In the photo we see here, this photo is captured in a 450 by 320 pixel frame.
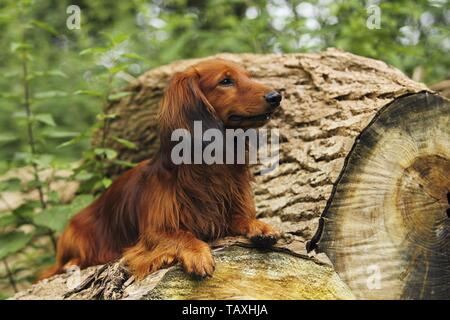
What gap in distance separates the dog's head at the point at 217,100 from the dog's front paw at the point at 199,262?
2.48 feet

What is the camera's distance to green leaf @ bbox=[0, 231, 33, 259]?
4.71 m

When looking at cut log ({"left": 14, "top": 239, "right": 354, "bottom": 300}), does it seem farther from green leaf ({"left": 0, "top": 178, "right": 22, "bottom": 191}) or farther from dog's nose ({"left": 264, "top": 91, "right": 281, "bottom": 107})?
green leaf ({"left": 0, "top": 178, "right": 22, "bottom": 191})

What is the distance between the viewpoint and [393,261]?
2.94 m

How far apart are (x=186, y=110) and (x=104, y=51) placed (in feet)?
5.07

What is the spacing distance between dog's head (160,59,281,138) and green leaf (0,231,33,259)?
210cm

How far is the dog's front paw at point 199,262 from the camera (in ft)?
9.20

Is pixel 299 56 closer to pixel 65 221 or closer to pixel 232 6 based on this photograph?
pixel 65 221

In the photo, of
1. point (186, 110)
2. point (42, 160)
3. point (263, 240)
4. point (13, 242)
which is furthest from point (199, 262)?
point (13, 242)

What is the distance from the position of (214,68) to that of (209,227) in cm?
93

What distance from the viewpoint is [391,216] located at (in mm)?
2980
